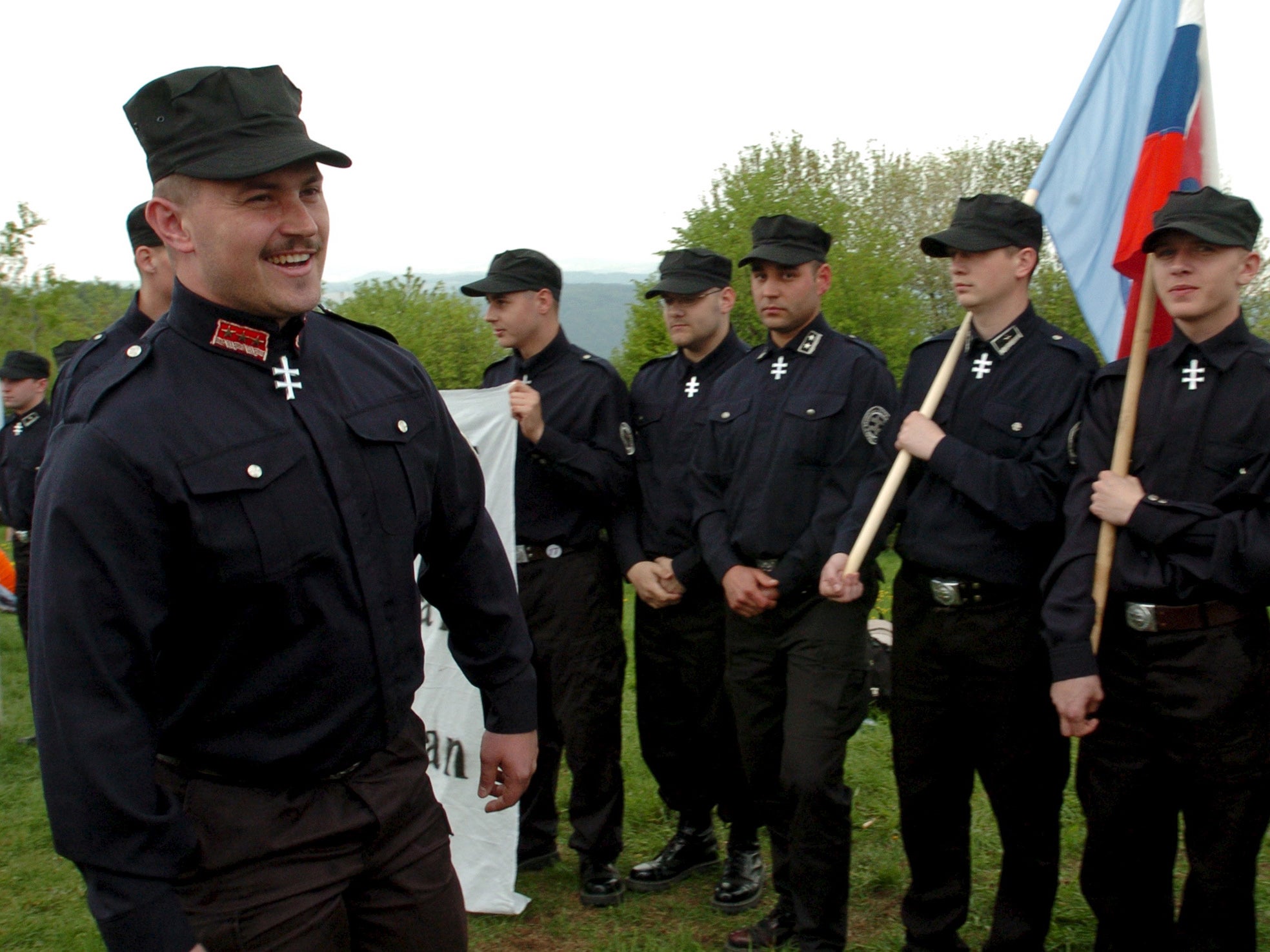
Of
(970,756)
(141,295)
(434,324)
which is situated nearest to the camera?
(970,756)

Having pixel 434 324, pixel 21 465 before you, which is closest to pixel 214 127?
pixel 21 465

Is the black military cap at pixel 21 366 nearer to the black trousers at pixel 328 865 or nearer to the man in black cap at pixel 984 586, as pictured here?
the man in black cap at pixel 984 586

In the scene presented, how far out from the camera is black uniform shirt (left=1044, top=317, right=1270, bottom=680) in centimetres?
304

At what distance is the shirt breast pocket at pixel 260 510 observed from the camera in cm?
197

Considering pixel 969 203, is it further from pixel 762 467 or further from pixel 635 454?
pixel 635 454

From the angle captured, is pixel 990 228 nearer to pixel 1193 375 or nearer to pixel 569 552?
pixel 1193 375

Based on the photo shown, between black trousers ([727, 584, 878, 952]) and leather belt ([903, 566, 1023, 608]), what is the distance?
1.18ft

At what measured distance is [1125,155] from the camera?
386 cm

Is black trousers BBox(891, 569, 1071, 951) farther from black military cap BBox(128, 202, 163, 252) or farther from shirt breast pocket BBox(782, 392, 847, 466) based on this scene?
black military cap BBox(128, 202, 163, 252)

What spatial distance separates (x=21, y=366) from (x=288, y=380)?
663cm

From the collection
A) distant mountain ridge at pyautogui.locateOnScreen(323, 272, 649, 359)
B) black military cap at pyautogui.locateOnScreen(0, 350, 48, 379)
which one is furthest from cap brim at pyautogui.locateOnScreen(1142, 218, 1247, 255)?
distant mountain ridge at pyautogui.locateOnScreen(323, 272, 649, 359)

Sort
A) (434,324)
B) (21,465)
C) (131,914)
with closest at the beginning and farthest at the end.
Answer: (131,914) < (21,465) < (434,324)

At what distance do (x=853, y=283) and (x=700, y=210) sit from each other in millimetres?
2419

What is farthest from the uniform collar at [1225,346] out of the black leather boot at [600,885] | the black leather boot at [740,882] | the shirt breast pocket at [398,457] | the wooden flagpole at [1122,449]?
the black leather boot at [600,885]
